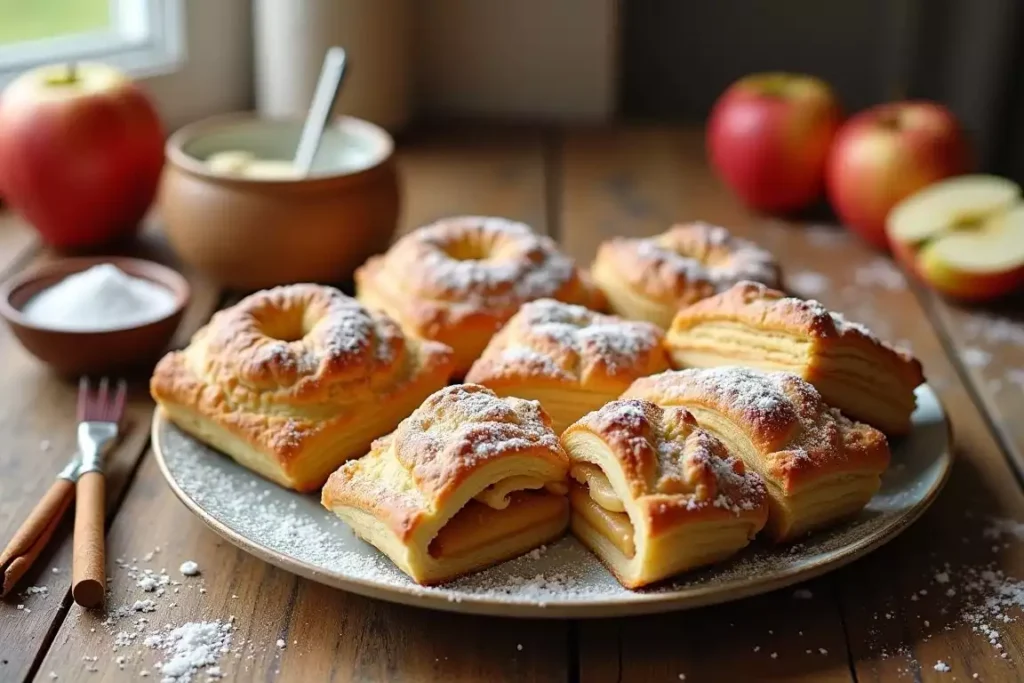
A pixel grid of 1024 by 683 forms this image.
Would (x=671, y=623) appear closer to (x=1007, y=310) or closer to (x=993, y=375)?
(x=993, y=375)

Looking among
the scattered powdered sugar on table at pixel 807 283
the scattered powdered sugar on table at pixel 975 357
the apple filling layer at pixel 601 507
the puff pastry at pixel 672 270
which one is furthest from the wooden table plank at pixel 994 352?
the apple filling layer at pixel 601 507

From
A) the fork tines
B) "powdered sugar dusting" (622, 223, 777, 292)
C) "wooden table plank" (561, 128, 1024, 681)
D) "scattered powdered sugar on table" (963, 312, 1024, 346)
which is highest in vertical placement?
"powdered sugar dusting" (622, 223, 777, 292)

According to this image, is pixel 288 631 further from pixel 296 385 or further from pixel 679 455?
pixel 679 455

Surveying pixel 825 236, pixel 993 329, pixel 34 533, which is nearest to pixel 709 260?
pixel 993 329

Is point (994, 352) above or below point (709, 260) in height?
below

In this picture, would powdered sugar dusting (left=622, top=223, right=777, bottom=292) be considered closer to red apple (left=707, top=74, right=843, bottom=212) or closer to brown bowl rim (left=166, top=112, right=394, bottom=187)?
brown bowl rim (left=166, top=112, right=394, bottom=187)

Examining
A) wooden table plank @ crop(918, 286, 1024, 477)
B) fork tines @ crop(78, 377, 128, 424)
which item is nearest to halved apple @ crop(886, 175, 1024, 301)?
wooden table plank @ crop(918, 286, 1024, 477)

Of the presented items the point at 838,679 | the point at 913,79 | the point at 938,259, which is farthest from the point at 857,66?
the point at 838,679
